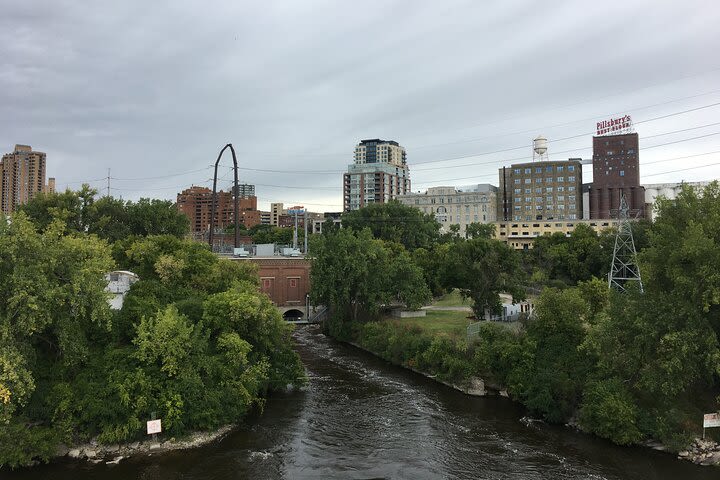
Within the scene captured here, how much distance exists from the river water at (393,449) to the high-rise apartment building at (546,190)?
12149 cm

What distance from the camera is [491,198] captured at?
153375 millimetres

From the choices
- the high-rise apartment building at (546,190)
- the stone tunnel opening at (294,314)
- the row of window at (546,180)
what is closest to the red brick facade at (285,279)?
the stone tunnel opening at (294,314)

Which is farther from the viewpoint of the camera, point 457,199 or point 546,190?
point 457,199

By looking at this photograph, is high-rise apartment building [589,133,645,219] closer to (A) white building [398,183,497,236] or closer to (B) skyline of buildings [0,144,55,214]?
(A) white building [398,183,497,236]

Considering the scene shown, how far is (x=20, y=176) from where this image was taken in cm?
13212

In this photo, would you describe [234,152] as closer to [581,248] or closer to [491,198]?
[581,248]

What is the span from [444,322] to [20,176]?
125m

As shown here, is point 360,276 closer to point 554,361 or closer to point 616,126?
point 554,361

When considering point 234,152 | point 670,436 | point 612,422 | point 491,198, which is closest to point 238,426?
point 612,422

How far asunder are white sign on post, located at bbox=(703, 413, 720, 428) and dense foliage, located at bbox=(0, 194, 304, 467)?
24584mm

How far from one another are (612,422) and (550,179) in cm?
13014

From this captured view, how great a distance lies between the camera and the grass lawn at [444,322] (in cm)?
4714

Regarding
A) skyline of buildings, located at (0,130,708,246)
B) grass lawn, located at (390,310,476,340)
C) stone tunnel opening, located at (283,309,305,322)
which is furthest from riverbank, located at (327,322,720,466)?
skyline of buildings, located at (0,130,708,246)

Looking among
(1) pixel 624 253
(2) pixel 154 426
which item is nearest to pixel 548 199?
(1) pixel 624 253
